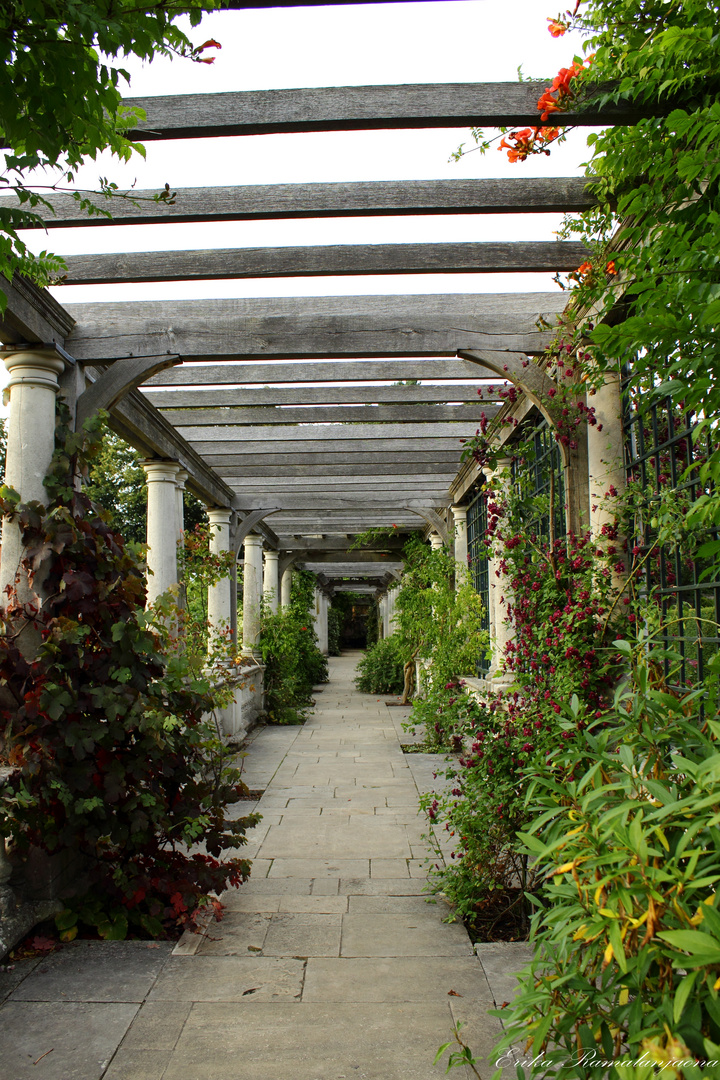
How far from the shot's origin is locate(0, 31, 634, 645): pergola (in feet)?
9.32

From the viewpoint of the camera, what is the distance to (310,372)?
17.6 feet

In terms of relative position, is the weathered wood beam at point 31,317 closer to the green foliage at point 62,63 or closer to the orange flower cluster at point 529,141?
→ the green foliage at point 62,63

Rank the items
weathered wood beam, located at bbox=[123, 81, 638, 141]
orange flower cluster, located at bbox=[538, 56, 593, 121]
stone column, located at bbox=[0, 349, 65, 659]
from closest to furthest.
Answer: orange flower cluster, located at bbox=[538, 56, 593, 121] → weathered wood beam, located at bbox=[123, 81, 638, 141] → stone column, located at bbox=[0, 349, 65, 659]

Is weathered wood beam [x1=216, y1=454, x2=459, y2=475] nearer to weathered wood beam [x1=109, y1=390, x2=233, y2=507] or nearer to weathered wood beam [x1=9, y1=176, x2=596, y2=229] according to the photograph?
weathered wood beam [x1=109, y1=390, x2=233, y2=507]

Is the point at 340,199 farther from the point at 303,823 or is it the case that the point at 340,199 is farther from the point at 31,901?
the point at 303,823

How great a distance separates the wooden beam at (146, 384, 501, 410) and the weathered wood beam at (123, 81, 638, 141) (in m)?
3.06

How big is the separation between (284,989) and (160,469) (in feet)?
14.6

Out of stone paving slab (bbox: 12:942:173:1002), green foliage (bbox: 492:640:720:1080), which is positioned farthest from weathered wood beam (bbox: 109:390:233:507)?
green foliage (bbox: 492:640:720:1080)

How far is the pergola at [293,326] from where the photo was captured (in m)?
2.84

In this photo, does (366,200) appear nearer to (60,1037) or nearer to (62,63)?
(62,63)

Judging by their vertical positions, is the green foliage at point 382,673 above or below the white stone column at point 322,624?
below

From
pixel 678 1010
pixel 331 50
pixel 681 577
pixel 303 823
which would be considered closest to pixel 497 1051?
pixel 678 1010

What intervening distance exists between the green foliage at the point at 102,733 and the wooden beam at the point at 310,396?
7.33 ft

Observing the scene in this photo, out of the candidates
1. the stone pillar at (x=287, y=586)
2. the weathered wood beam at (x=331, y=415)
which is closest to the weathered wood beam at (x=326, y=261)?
the weathered wood beam at (x=331, y=415)
